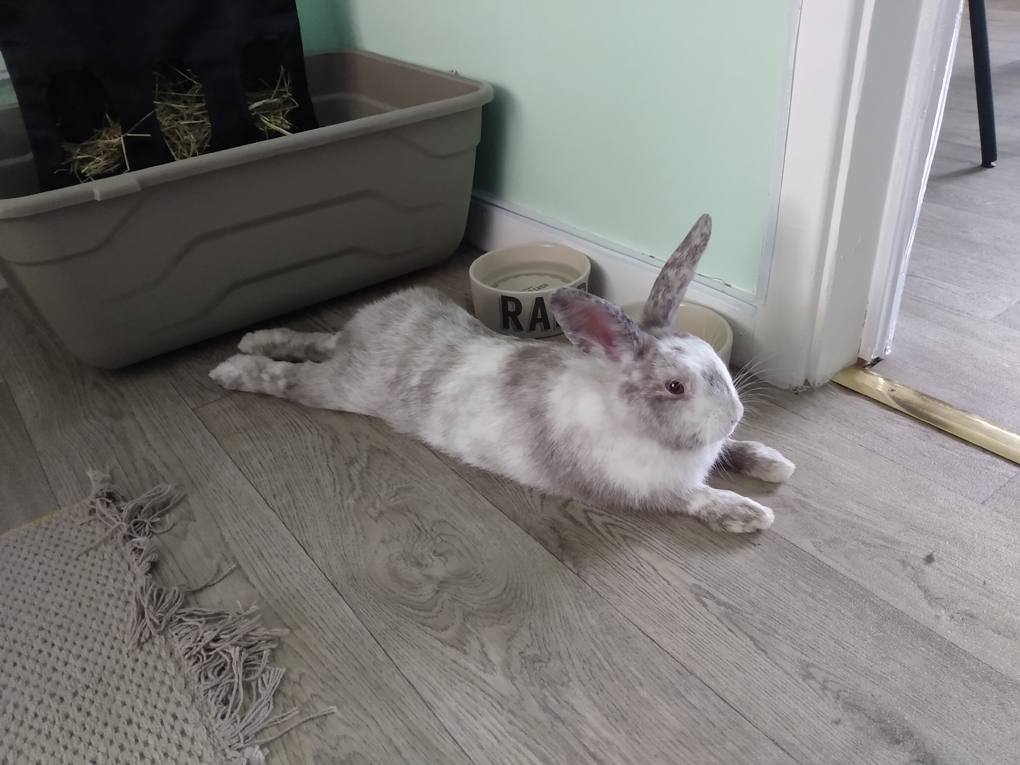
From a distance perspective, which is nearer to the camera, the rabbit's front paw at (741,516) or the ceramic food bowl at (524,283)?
the rabbit's front paw at (741,516)

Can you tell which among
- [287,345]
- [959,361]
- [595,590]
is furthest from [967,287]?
[287,345]

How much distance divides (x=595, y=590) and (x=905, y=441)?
0.57 m

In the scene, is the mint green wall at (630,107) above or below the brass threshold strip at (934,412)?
above

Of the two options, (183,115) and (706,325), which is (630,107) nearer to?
(706,325)

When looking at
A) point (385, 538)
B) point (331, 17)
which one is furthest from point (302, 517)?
point (331, 17)

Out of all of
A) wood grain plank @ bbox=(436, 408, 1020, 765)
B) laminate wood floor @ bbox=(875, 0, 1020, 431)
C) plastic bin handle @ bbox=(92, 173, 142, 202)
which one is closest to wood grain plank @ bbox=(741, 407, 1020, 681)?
wood grain plank @ bbox=(436, 408, 1020, 765)

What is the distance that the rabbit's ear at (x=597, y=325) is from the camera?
0.89m

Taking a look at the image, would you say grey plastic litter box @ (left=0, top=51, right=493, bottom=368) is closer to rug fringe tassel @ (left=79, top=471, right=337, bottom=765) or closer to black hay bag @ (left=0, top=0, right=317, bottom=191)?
black hay bag @ (left=0, top=0, right=317, bottom=191)

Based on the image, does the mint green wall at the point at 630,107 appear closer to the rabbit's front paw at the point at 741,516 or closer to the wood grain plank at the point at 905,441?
the wood grain plank at the point at 905,441

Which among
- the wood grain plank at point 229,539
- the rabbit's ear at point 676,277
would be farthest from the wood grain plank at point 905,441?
the wood grain plank at point 229,539

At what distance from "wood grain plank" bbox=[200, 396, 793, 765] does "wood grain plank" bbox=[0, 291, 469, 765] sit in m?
0.03

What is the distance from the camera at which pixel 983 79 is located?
1955 millimetres

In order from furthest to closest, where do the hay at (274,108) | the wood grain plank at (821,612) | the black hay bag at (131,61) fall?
the hay at (274,108) → the black hay bag at (131,61) → the wood grain plank at (821,612)

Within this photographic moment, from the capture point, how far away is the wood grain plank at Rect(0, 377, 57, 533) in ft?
3.76
